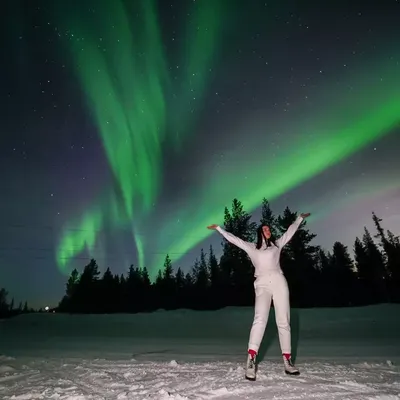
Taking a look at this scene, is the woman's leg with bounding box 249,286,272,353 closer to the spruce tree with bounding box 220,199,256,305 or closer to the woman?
the woman

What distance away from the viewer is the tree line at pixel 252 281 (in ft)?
105

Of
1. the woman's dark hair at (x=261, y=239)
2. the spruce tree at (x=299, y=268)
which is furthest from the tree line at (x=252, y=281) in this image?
the woman's dark hair at (x=261, y=239)

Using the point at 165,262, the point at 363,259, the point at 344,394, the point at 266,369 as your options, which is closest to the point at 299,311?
the point at 266,369

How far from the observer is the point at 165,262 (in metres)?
63.9

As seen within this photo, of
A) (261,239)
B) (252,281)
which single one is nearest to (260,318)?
(261,239)

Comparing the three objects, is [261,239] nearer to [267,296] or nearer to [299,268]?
[267,296]

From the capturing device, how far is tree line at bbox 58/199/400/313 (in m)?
32.0

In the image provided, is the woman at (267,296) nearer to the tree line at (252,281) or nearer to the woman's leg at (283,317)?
the woman's leg at (283,317)

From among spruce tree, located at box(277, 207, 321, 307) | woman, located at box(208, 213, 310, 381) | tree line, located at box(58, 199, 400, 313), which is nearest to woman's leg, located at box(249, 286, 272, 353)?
woman, located at box(208, 213, 310, 381)

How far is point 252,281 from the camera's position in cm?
3058

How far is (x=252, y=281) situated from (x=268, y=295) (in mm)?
27696

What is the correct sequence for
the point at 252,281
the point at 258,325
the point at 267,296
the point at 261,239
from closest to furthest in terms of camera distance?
the point at 258,325 < the point at 267,296 < the point at 261,239 < the point at 252,281

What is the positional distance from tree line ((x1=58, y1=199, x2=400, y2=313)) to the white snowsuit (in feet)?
65.0

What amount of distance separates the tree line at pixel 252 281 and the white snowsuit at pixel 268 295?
19.8 metres
